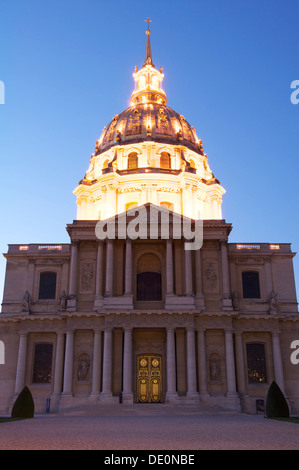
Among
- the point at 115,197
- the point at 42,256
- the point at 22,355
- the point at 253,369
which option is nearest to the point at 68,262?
the point at 42,256

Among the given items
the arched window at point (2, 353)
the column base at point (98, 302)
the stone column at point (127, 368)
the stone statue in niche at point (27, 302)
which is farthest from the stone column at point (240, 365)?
the arched window at point (2, 353)

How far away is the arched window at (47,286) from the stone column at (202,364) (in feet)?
42.1

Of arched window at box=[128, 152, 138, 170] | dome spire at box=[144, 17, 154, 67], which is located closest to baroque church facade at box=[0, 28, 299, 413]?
arched window at box=[128, 152, 138, 170]

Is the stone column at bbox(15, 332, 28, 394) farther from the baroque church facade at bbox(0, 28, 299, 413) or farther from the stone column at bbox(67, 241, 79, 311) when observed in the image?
the stone column at bbox(67, 241, 79, 311)

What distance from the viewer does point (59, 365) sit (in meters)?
38.0

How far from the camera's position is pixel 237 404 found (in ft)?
116

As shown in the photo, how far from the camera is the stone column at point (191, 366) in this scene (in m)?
35.5

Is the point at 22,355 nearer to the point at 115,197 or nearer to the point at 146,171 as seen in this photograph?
the point at 115,197

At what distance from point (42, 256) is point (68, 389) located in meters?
11.7

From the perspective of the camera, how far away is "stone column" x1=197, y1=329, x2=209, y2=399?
36188mm

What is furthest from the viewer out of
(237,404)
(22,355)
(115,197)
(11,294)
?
(115,197)

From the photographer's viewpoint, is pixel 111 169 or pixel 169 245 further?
pixel 111 169

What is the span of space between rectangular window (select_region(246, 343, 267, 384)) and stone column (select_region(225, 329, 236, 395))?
7.90 ft

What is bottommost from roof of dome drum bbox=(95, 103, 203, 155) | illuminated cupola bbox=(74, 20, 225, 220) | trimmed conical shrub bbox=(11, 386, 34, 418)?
trimmed conical shrub bbox=(11, 386, 34, 418)
